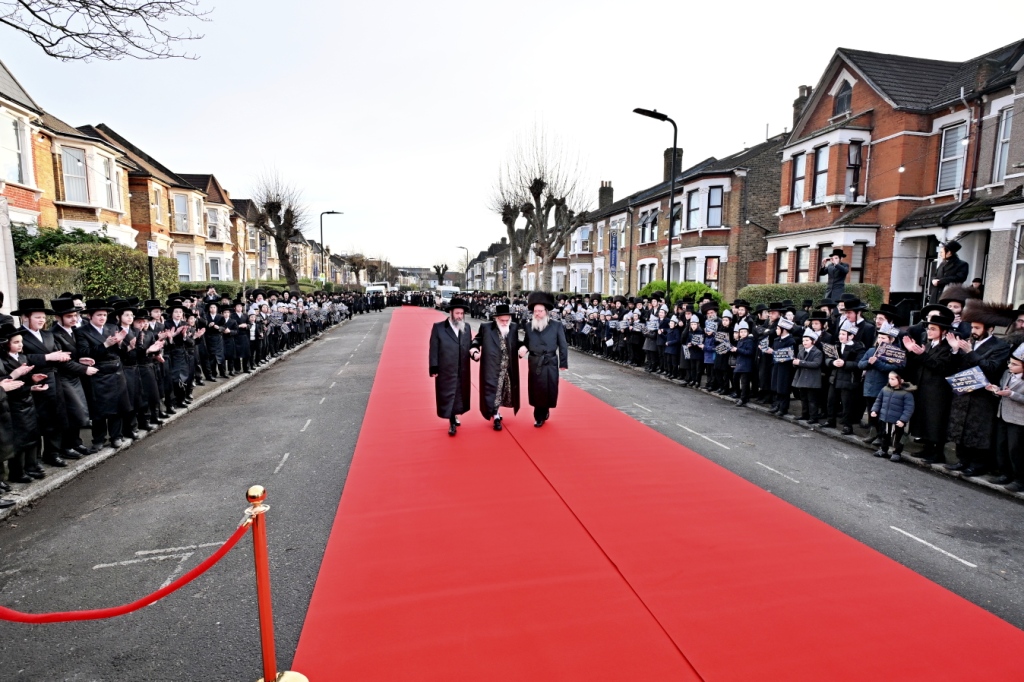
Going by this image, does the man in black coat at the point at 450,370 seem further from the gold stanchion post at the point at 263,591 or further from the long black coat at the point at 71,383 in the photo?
the gold stanchion post at the point at 263,591

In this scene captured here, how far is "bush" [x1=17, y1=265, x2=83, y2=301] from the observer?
13.1 m

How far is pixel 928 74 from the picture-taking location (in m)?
21.1

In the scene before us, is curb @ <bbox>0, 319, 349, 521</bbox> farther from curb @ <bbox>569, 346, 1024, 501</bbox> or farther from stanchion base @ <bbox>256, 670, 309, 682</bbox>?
curb @ <bbox>569, 346, 1024, 501</bbox>

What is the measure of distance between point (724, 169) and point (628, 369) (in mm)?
16573

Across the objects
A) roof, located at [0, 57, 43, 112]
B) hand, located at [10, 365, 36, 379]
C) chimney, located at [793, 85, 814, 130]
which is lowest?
hand, located at [10, 365, 36, 379]

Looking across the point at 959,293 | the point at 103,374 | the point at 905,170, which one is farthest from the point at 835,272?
the point at 103,374

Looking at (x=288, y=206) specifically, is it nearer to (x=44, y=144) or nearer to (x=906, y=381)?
(x=44, y=144)

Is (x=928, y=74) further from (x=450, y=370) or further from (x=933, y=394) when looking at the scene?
(x=450, y=370)

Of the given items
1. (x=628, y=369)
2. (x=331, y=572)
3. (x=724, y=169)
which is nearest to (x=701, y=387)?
(x=628, y=369)

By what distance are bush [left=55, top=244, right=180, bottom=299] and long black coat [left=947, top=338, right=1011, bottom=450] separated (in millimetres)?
19424

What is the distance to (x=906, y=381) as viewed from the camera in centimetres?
777

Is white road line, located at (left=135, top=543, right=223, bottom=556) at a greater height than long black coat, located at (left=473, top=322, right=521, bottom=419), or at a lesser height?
lesser

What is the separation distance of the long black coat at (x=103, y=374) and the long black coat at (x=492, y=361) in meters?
4.99

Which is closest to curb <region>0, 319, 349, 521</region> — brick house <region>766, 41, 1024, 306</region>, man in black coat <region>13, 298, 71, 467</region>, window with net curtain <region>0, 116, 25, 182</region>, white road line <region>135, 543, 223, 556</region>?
man in black coat <region>13, 298, 71, 467</region>
